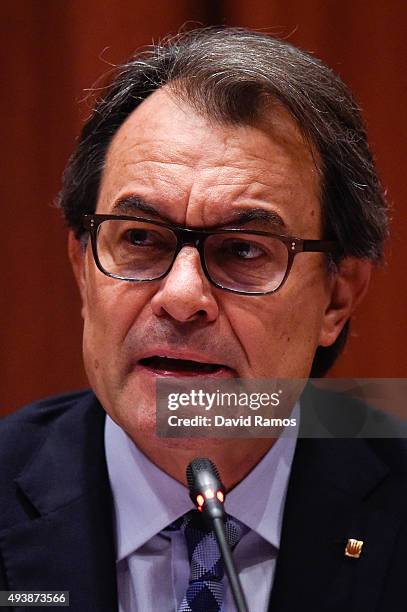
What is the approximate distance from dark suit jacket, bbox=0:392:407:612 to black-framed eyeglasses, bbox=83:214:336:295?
0.24 meters

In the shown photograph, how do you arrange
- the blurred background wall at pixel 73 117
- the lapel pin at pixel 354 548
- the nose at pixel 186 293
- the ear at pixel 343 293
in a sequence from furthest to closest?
the blurred background wall at pixel 73 117
the ear at pixel 343 293
the lapel pin at pixel 354 548
the nose at pixel 186 293

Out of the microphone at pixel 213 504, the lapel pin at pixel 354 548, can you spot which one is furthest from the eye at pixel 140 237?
the lapel pin at pixel 354 548

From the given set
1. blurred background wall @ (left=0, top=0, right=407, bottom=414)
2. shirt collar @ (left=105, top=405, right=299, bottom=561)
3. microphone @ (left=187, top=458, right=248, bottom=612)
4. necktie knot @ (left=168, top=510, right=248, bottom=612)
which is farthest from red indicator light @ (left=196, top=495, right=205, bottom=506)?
blurred background wall @ (left=0, top=0, right=407, bottom=414)

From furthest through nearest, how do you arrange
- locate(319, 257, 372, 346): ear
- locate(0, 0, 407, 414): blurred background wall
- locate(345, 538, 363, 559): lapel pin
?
locate(0, 0, 407, 414): blurred background wall → locate(319, 257, 372, 346): ear → locate(345, 538, 363, 559): lapel pin

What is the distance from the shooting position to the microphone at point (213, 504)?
2.55ft

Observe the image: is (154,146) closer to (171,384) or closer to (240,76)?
(240,76)

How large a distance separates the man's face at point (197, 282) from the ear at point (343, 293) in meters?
0.07

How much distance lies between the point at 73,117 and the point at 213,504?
1034 mm

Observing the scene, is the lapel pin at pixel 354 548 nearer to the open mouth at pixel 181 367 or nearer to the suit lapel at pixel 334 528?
the suit lapel at pixel 334 528

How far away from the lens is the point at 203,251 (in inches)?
43.8

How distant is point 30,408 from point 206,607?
0.47 metres

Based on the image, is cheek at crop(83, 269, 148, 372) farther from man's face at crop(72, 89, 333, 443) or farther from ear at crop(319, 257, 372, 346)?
ear at crop(319, 257, 372, 346)

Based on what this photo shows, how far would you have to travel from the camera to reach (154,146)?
1165 mm

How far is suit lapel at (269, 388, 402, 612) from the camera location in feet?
3.72
